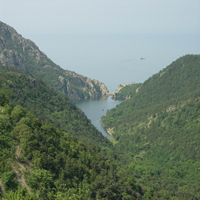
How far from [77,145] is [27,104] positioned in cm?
6772

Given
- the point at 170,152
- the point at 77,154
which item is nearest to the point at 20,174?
the point at 77,154

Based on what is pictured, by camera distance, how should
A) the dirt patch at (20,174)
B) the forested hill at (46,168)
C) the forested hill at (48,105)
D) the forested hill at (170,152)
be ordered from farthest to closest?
the forested hill at (48,105) < the forested hill at (170,152) < the dirt patch at (20,174) < the forested hill at (46,168)

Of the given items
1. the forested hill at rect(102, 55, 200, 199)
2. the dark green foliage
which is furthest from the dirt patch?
the forested hill at rect(102, 55, 200, 199)

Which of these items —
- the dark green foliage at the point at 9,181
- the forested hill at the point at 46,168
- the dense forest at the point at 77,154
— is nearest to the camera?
the dark green foliage at the point at 9,181

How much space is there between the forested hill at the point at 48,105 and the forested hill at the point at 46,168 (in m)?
62.9

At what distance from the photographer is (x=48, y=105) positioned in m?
175

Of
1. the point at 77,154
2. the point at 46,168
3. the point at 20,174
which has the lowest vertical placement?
the point at 77,154

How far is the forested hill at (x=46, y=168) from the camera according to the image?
166ft

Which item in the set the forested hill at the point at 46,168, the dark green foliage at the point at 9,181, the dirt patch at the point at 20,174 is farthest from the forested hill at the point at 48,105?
Answer: the dark green foliage at the point at 9,181

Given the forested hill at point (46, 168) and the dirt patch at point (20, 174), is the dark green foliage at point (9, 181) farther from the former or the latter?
the dirt patch at point (20, 174)

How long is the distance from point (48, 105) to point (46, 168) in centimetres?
11560

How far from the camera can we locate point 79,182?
67.0m

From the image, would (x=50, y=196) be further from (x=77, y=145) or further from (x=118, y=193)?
(x=77, y=145)

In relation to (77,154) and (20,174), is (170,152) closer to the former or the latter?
(77,154)
